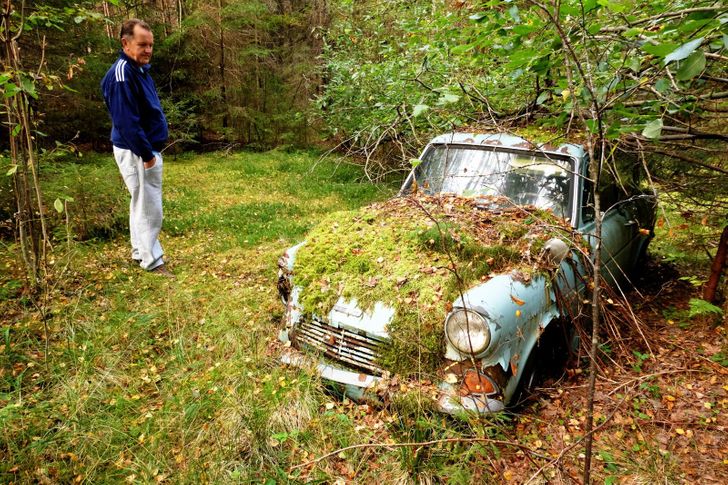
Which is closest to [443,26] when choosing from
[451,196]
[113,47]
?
[451,196]

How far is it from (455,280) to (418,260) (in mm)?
369

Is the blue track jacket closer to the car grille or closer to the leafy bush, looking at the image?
the leafy bush

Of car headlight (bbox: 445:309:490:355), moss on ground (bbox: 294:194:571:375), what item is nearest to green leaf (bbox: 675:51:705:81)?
moss on ground (bbox: 294:194:571:375)

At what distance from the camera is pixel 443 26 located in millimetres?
4957

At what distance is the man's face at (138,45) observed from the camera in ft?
12.5

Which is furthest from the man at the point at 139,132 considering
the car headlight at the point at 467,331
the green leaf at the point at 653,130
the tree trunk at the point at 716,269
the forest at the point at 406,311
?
the tree trunk at the point at 716,269

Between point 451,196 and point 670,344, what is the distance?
2.40 metres

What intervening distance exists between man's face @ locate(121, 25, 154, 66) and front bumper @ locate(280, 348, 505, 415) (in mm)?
3149

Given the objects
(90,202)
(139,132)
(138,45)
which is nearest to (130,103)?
(139,132)

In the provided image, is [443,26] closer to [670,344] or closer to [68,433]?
[670,344]

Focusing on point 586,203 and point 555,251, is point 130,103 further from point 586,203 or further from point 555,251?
point 586,203

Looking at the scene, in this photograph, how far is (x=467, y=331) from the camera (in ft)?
7.50

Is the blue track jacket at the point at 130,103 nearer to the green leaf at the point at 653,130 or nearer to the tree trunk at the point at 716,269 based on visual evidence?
the green leaf at the point at 653,130

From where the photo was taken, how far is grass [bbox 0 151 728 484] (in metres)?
2.23
